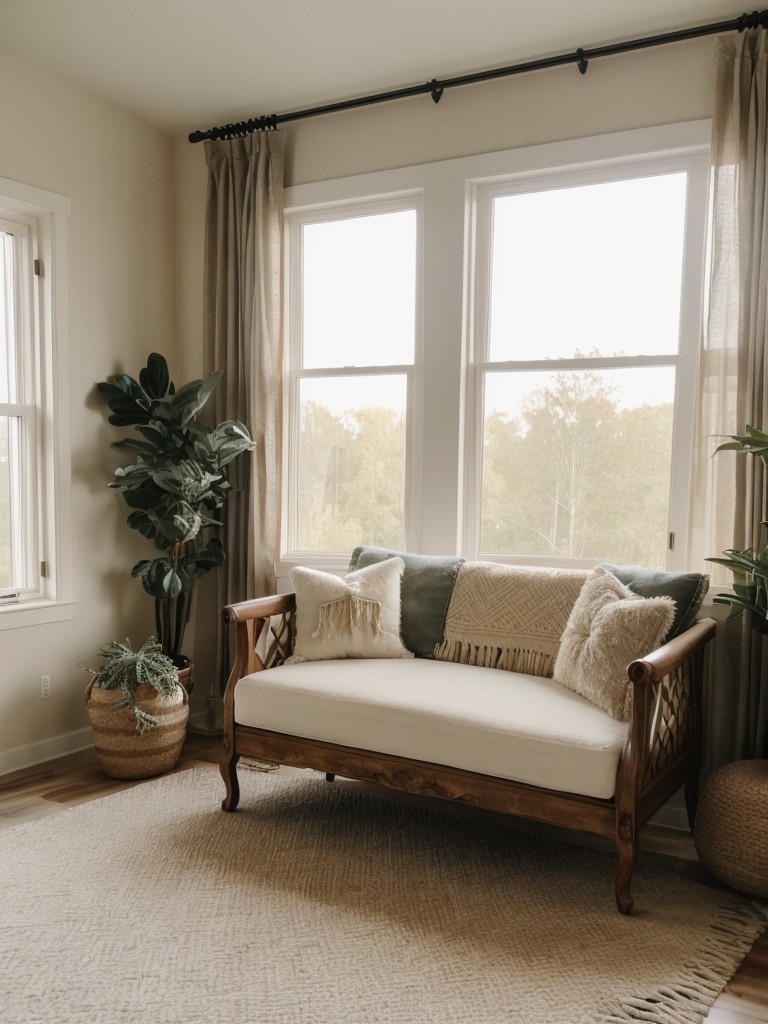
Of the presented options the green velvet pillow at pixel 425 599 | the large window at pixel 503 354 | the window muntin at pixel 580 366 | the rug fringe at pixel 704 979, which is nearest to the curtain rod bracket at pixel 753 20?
the large window at pixel 503 354

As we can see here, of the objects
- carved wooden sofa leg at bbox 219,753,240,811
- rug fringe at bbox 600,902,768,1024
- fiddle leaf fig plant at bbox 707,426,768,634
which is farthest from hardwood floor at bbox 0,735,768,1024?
fiddle leaf fig plant at bbox 707,426,768,634

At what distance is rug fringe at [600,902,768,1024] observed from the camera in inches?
74.7

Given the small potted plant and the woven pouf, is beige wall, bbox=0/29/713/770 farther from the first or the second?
the woven pouf

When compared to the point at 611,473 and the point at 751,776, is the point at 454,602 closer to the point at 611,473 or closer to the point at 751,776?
the point at 611,473

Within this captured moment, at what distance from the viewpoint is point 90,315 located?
3.71 metres

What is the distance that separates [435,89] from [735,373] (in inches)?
65.7

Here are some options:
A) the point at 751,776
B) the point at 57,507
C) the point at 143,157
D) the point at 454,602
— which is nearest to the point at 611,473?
the point at 454,602

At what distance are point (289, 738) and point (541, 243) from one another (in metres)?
2.17

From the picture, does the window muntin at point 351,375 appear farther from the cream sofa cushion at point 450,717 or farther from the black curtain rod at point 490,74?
the cream sofa cushion at point 450,717

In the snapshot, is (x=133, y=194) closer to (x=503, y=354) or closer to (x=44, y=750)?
(x=503, y=354)

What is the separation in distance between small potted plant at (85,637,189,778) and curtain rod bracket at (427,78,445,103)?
255 centimetres

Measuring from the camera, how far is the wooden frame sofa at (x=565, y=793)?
2283mm

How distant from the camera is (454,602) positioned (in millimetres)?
3207

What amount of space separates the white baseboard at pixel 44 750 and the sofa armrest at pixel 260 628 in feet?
3.25
